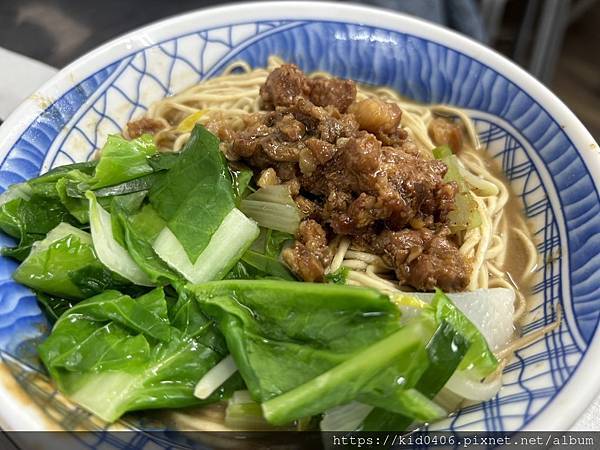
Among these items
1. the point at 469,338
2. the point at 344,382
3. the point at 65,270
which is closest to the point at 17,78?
the point at 65,270

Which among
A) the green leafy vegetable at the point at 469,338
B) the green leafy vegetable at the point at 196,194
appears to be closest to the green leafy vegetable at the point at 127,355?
the green leafy vegetable at the point at 196,194

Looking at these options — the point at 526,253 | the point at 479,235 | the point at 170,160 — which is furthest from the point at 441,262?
the point at 170,160

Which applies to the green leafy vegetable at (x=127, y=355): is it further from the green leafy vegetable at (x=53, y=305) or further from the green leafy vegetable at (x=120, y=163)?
the green leafy vegetable at (x=120, y=163)

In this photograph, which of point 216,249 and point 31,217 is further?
point 31,217

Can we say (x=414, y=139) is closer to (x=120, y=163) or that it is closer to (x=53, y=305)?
(x=120, y=163)

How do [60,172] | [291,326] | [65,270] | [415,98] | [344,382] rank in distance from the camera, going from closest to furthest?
1. [344,382]
2. [291,326]
3. [65,270]
4. [60,172]
5. [415,98]

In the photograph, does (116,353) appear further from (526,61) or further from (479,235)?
(526,61)
